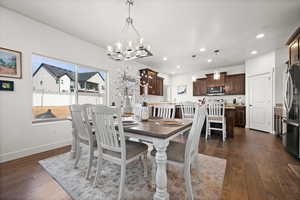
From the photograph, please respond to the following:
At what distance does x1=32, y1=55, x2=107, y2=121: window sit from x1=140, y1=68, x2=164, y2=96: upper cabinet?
6.65 feet

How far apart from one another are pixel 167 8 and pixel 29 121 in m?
3.40

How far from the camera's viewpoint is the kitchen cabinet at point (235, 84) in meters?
5.48

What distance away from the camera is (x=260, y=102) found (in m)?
4.50

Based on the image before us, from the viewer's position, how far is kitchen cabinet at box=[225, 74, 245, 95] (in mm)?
5480

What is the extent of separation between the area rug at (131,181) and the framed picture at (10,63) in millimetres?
1682

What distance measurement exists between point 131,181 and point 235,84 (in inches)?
236

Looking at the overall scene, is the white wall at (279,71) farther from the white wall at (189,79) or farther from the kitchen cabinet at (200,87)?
the kitchen cabinet at (200,87)

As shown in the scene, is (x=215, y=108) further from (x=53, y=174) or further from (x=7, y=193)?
(x=7, y=193)

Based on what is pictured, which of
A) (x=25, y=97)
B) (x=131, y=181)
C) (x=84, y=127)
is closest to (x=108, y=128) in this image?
(x=84, y=127)

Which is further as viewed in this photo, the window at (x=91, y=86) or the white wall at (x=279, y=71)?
the white wall at (x=279, y=71)

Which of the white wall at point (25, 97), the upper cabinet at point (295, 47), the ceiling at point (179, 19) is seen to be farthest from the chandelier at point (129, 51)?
the upper cabinet at point (295, 47)

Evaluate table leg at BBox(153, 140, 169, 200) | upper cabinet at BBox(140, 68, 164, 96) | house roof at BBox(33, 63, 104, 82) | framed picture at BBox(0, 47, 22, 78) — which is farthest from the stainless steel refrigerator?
framed picture at BBox(0, 47, 22, 78)

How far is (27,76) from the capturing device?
247cm

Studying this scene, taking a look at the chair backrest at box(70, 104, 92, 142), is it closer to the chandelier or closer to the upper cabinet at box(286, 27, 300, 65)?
the chandelier
